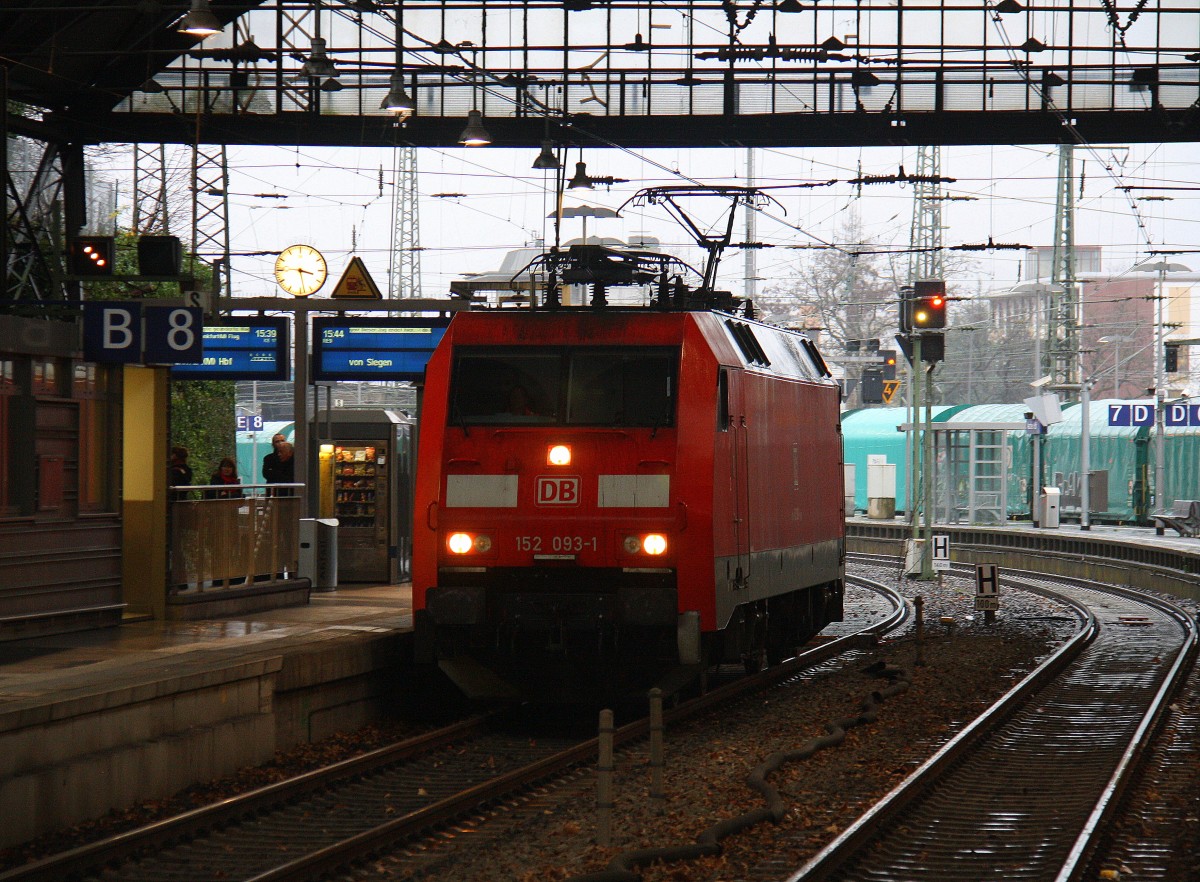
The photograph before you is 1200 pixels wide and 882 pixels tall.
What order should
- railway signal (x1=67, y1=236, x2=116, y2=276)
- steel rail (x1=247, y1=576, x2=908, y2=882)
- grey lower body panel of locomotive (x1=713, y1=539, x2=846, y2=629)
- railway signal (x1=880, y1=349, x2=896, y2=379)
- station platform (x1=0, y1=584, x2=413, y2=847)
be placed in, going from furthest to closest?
1. railway signal (x1=880, y1=349, x2=896, y2=379)
2. railway signal (x1=67, y1=236, x2=116, y2=276)
3. grey lower body panel of locomotive (x1=713, y1=539, x2=846, y2=629)
4. station platform (x1=0, y1=584, x2=413, y2=847)
5. steel rail (x1=247, y1=576, x2=908, y2=882)

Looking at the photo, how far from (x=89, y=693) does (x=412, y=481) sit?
10482mm

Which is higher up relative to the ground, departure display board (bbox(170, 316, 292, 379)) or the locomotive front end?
departure display board (bbox(170, 316, 292, 379))

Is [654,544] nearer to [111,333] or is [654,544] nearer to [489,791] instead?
[489,791]

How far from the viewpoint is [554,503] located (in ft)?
39.8

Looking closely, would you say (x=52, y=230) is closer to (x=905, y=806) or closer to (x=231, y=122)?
(x=231, y=122)

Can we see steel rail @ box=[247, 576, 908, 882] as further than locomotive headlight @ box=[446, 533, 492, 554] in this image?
No

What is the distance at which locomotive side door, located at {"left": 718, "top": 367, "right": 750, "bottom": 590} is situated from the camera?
41.0ft

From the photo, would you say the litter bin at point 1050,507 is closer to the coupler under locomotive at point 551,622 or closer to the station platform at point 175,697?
the station platform at point 175,697

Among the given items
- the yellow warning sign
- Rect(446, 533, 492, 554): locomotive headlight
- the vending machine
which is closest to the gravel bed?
Rect(446, 533, 492, 554): locomotive headlight

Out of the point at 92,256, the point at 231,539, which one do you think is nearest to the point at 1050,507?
the point at 231,539

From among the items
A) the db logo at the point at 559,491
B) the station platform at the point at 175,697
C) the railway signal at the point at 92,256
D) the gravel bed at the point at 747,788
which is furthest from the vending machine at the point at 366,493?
the db logo at the point at 559,491

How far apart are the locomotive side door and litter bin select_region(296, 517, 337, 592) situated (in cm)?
641

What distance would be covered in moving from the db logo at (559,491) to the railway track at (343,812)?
1.81 metres

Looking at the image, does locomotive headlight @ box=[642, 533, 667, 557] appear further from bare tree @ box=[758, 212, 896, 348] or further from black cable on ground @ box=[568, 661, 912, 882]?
bare tree @ box=[758, 212, 896, 348]
